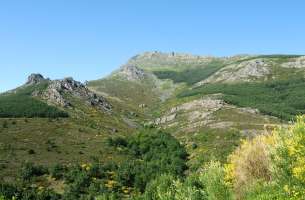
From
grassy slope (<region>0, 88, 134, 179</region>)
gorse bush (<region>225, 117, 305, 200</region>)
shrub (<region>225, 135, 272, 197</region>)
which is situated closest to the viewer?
gorse bush (<region>225, 117, 305, 200</region>)

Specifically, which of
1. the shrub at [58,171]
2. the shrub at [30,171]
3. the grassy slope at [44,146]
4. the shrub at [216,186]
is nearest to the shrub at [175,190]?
the shrub at [216,186]

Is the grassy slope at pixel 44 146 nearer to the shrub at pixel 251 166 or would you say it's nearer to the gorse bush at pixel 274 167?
the shrub at pixel 251 166

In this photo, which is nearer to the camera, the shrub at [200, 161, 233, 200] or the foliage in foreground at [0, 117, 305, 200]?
the foliage in foreground at [0, 117, 305, 200]

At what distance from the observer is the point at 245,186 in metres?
79.5

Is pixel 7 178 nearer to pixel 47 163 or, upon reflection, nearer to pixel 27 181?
pixel 27 181

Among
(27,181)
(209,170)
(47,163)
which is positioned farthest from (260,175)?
(47,163)

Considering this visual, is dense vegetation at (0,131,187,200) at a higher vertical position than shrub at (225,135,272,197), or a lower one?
lower

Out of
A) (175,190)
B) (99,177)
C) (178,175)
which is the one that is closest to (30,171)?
(99,177)

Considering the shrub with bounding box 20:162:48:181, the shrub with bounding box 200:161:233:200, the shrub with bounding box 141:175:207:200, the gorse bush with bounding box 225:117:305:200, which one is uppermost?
the gorse bush with bounding box 225:117:305:200

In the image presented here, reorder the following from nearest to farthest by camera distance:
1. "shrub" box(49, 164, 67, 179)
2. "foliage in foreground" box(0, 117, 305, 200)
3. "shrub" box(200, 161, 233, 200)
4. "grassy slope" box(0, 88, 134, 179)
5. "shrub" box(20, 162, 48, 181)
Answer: "foliage in foreground" box(0, 117, 305, 200) → "shrub" box(200, 161, 233, 200) → "shrub" box(20, 162, 48, 181) → "shrub" box(49, 164, 67, 179) → "grassy slope" box(0, 88, 134, 179)

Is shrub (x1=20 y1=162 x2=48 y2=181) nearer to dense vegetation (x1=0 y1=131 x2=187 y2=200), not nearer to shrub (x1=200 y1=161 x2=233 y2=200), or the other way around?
dense vegetation (x1=0 y1=131 x2=187 y2=200)

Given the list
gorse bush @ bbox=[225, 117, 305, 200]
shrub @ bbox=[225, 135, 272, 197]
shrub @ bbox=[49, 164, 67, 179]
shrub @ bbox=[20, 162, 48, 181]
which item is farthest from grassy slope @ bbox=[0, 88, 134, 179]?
gorse bush @ bbox=[225, 117, 305, 200]

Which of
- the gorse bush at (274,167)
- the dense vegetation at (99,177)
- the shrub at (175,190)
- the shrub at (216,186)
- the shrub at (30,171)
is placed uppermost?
the gorse bush at (274,167)

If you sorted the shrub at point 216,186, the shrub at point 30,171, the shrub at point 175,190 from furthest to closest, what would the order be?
the shrub at point 30,171 → the shrub at point 175,190 → the shrub at point 216,186
